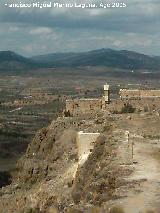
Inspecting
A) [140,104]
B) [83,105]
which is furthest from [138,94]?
[83,105]

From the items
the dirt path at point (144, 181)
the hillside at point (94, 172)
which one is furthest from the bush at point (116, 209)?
the dirt path at point (144, 181)

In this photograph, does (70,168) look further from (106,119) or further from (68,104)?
(68,104)

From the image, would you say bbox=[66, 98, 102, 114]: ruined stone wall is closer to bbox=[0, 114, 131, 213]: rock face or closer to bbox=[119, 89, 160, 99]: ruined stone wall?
bbox=[119, 89, 160, 99]: ruined stone wall

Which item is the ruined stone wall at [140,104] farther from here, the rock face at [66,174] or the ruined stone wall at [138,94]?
the rock face at [66,174]

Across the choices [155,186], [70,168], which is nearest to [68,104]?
[70,168]

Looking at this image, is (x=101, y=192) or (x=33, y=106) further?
(x=33, y=106)
